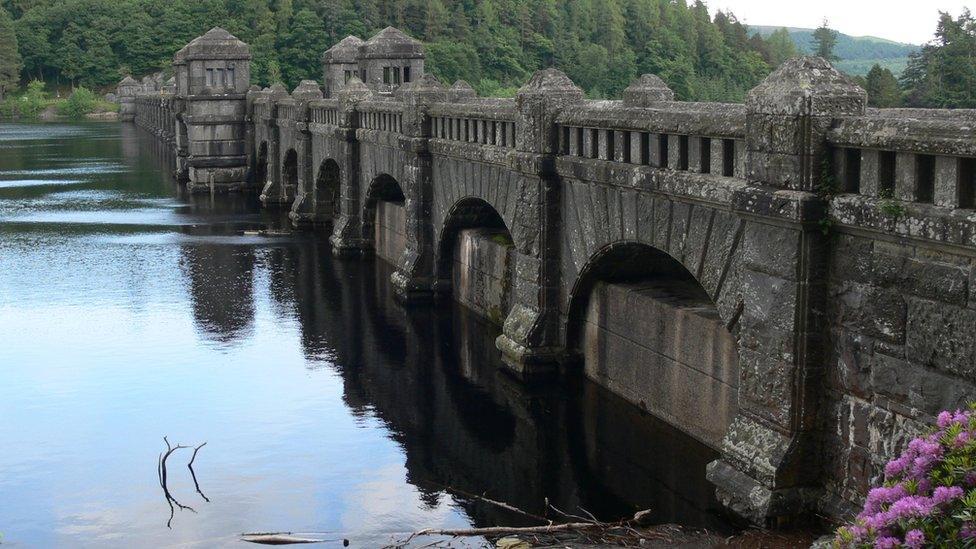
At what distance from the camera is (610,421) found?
17.7m

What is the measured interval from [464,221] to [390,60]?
21.5 m

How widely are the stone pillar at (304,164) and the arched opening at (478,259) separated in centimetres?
1443

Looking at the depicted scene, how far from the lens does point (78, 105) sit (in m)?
147

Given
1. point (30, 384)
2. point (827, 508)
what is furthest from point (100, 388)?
point (827, 508)

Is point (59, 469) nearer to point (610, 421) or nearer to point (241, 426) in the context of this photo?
point (241, 426)

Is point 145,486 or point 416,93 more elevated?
point 416,93

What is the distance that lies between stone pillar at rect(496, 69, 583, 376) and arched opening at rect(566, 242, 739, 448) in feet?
1.66

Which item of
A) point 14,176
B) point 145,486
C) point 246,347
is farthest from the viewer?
point 14,176

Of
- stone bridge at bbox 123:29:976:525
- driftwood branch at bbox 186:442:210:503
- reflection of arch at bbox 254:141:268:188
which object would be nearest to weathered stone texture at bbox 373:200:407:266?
stone bridge at bbox 123:29:976:525

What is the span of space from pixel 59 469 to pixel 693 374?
837cm

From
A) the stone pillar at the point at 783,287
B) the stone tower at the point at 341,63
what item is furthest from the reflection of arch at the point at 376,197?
the stone pillar at the point at 783,287

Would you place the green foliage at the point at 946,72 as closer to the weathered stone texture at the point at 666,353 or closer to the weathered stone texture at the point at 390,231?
the weathered stone texture at the point at 390,231

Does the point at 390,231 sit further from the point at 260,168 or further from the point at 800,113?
the point at 260,168

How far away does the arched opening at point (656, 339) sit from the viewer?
1544 centimetres
